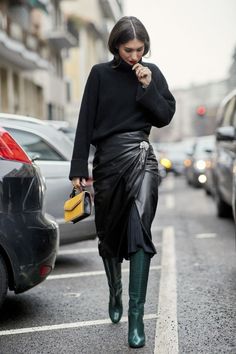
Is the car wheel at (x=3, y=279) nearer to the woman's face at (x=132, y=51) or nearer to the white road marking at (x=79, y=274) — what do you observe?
the woman's face at (x=132, y=51)

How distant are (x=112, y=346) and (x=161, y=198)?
45.2 ft

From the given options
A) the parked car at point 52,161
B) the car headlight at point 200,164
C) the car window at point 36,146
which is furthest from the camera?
the car headlight at point 200,164

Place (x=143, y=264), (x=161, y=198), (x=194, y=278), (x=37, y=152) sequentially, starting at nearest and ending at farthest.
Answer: (x=143, y=264), (x=194, y=278), (x=37, y=152), (x=161, y=198)

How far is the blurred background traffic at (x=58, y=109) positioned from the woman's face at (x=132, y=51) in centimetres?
103

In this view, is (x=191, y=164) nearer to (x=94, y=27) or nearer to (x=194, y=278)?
(x=194, y=278)

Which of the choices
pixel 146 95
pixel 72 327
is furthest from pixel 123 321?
pixel 146 95

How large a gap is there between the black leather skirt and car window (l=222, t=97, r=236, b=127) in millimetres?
7044

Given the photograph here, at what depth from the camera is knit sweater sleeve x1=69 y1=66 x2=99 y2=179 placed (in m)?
4.38

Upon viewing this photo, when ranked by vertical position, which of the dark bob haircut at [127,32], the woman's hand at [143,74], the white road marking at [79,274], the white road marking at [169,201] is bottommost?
the white road marking at [169,201]

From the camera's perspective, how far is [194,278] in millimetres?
6500

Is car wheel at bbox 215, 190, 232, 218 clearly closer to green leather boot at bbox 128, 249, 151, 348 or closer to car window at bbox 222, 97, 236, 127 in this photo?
car window at bbox 222, 97, 236, 127

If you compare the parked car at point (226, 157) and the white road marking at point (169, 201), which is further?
the white road marking at point (169, 201)

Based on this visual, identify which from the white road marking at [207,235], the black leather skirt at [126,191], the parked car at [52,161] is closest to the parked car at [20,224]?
the black leather skirt at [126,191]

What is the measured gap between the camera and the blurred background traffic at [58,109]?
728 centimetres
